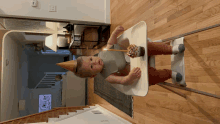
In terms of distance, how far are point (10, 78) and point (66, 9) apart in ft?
5.58

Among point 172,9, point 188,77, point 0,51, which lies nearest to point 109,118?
point 188,77

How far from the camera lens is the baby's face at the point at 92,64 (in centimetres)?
111

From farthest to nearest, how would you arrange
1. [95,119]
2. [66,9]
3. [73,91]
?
1. [73,91]
2. [66,9]
3. [95,119]

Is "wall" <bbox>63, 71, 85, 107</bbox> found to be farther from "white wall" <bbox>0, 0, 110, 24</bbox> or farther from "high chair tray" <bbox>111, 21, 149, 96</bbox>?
"high chair tray" <bbox>111, 21, 149, 96</bbox>

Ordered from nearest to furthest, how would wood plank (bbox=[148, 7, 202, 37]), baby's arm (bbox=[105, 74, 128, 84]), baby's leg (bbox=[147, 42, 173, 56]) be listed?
baby's arm (bbox=[105, 74, 128, 84]) < baby's leg (bbox=[147, 42, 173, 56]) < wood plank (bbox=[148, 7, 202, 37])

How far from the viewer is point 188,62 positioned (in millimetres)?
1509

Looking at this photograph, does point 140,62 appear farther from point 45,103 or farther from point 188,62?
point 45,103

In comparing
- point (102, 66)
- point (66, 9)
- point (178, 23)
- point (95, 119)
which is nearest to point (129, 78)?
point (102, 66)

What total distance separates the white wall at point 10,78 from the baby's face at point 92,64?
2240 mm

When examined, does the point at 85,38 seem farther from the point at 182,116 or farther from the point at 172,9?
the point at 182,116

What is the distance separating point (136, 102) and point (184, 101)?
0.81 m

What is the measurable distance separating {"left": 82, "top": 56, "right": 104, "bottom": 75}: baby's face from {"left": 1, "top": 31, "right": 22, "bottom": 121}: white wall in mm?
2240

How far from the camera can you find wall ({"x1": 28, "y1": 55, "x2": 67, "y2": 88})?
3338 millimetres

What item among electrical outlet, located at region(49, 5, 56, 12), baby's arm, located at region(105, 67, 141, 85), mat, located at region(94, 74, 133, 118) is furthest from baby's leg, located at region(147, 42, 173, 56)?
electrical outlet, located at region(49, 5, 56, 12)
